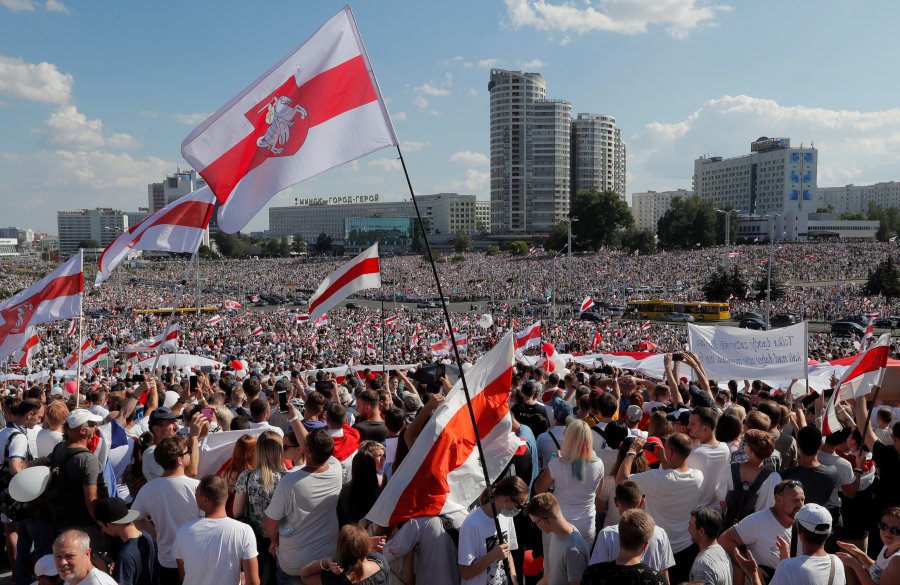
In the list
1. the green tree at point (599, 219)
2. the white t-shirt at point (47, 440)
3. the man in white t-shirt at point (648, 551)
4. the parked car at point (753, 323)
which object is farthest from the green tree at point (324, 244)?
the man in white t-shirt at point (648, 551)

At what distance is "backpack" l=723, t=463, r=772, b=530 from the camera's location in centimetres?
440

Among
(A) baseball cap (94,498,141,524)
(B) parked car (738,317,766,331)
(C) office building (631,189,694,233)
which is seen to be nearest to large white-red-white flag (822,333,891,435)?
(A) baseball cap (94,498,141,524)

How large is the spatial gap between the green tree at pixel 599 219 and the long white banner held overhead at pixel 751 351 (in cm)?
8309

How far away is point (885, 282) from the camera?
44219 mm

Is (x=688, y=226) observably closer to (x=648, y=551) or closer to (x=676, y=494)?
(x=676, y=494)

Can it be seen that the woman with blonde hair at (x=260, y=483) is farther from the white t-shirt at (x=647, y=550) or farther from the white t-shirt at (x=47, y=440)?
the white t-shirt at (x=647, y=550)

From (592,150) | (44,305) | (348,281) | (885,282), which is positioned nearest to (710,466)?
(348,281)

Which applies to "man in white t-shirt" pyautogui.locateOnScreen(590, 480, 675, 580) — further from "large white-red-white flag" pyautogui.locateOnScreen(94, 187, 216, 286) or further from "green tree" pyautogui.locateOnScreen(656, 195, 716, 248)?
"green tree" pyautogui.locateOnScreen(656, 195, 716, 248)

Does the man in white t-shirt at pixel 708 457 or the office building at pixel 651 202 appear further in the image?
the office building at pixel 651 202

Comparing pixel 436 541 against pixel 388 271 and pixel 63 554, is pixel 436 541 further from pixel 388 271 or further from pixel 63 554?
pixel 388 271

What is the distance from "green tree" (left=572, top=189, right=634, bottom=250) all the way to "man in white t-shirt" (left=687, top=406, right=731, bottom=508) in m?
89.5

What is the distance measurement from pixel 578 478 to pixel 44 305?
796cm

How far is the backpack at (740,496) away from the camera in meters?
4.40

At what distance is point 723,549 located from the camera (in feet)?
12.0
